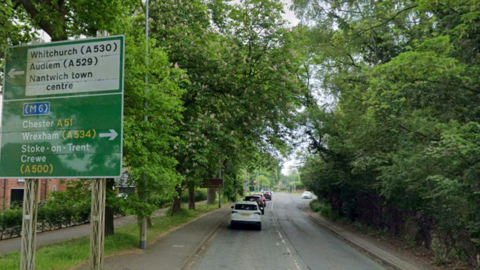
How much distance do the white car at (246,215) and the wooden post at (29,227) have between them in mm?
14522

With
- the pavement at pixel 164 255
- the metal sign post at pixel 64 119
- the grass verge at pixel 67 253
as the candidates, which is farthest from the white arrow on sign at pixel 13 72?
the pavement at pixel 164 255

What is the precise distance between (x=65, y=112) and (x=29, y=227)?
6.65ft

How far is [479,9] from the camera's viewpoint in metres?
9.30

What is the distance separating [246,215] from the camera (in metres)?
20.1

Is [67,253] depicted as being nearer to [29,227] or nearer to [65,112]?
[29,227]

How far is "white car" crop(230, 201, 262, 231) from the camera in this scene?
65.5ft

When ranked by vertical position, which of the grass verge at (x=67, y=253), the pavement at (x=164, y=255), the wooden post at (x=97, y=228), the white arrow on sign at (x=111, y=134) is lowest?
the pavement at (x=164, y=255)

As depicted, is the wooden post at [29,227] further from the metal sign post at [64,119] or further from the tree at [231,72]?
the tree at [231,72]

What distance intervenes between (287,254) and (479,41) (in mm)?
8706

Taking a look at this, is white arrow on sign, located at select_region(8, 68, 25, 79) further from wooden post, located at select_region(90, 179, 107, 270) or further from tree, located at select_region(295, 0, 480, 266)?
tree, located at select_region(295, 0, 480, 266)

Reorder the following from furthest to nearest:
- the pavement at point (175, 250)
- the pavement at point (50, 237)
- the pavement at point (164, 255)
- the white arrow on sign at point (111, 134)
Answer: the pavement at point (50, 237) < the pavement at point (175, 250) < the pavement at point (164, 255) < the white arrow on sign at point (111, 134)

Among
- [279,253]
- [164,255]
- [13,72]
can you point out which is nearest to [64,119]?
[13,72]

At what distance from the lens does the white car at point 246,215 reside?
1995 centimetres

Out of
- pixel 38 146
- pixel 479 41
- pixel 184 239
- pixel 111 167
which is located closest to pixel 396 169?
pixel 479 41
